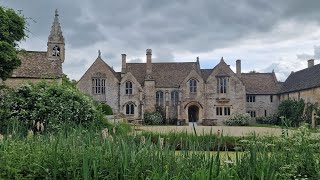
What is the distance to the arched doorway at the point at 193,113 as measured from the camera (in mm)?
51594

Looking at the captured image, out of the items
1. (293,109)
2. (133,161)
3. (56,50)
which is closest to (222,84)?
(293,109)

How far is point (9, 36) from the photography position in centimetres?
2256

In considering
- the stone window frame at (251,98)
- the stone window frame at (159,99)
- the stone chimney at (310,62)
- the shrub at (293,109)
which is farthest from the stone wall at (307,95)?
the stone window frame at (159,99)

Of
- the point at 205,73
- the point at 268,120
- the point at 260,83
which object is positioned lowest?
the point at 268,120

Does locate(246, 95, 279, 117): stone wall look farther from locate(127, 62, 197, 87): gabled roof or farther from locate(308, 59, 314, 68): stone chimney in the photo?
locate(127, 62, 197, 87): gabled roof

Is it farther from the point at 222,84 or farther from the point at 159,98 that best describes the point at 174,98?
the point at 222,84

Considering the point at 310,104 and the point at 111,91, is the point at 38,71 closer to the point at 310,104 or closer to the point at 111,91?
the point at 111,91

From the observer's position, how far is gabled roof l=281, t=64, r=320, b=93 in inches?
1864

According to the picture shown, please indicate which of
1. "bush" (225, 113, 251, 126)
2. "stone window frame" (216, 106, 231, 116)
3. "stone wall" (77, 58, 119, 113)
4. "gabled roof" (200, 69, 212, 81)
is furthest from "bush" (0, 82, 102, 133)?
"gabled roof" (200, 69, 212, 81)

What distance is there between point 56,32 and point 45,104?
28609 mm

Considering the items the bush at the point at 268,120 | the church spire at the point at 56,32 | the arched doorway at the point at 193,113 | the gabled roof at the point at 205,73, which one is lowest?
the bush at the point at 268,120

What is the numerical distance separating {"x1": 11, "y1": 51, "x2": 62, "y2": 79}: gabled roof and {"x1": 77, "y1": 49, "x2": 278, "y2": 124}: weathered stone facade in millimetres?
15448

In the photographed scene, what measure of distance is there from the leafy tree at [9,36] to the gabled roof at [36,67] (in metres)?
8.18

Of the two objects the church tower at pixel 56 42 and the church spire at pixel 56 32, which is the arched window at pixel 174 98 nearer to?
the church tower at pixel 56 42
